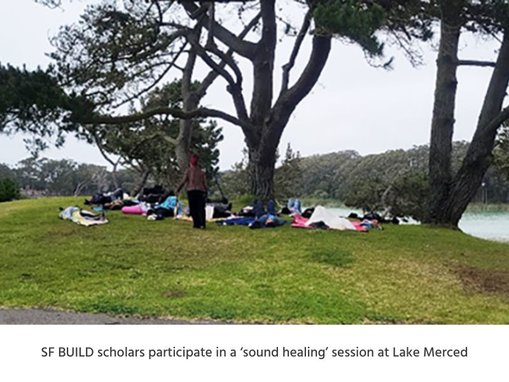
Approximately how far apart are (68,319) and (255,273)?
2.01m

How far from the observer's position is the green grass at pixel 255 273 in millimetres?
4094

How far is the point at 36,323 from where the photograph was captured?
370cm

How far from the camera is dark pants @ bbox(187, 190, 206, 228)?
8.01 meters

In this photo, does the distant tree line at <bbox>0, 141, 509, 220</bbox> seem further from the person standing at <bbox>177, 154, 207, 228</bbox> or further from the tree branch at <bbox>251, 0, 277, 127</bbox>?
the person standing at <bbox>177, 154, 207, 228</bbox>

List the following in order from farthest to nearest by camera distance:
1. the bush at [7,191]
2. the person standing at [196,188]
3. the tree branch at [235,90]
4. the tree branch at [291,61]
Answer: the bush at [7,191], the tree branch at [235,90], the tree branch at [291,61], the person standing at [196,188]

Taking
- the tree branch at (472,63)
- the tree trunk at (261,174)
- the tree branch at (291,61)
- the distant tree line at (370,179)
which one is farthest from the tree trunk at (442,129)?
the distant tree line at (370,179)

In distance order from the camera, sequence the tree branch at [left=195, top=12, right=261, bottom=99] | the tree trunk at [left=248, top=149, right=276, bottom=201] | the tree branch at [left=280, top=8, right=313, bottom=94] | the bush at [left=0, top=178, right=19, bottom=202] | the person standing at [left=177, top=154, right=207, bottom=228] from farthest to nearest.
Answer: the bush at [left=0, top=178, right=19, bottom=202], the tree branch at [left=195, top=12, right=261, bottom=99], the tree trunk at [left=248, top=149, right=276, bottom=201], the tree branch at [left=280, top=8, right=313, bottom=94], the person standing at [left=177, top=154, right=207, bottom=228]

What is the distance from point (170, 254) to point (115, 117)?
3.81 metres

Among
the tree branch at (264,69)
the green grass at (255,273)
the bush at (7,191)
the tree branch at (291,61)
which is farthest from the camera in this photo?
the bush at (7,191)

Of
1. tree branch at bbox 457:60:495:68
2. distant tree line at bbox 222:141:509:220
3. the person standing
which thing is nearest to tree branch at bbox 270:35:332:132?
tree branch at bbox 457:60:495:68

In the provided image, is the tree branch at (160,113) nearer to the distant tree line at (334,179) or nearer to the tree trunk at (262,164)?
the tree trunk at (262,164)

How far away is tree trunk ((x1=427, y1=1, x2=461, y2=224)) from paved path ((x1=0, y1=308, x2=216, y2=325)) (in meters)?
7.01

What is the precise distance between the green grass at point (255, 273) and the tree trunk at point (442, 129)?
4.92 ft

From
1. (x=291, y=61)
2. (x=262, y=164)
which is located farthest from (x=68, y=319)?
(x=291, y=61)
